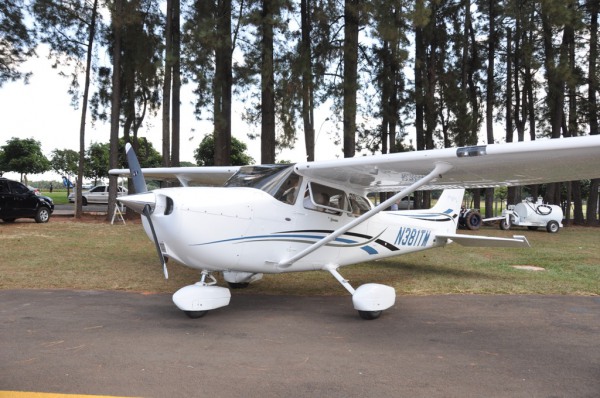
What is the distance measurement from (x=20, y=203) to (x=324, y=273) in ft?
44.8

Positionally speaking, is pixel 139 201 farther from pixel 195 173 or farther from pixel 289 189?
pixel 195 173

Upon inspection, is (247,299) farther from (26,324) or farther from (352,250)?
(26,324)

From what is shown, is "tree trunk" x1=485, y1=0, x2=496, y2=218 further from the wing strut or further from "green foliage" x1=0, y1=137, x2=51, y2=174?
"green foliage" x1=0, y1=137, x2=51, y2=174

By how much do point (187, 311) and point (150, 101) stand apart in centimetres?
2107

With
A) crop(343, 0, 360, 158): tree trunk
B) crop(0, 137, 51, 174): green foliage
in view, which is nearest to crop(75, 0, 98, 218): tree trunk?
crop(343, 0, 360, 158): tree trunk

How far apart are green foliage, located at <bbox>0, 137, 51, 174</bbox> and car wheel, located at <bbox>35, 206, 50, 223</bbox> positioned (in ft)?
116

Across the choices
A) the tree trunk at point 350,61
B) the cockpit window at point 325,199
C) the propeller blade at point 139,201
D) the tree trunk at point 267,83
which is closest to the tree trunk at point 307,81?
the tree trunk at point 267,83

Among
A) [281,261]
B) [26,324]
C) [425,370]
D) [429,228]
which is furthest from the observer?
Result: [429,228]

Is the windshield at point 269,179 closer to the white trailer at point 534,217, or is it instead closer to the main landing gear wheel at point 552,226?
the white trailer at point 534,217

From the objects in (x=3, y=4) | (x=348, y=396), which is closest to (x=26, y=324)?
(x=348, y=396)

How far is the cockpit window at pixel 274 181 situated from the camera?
5.83 metres

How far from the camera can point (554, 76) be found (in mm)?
19219

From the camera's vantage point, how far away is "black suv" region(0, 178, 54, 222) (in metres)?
16.2

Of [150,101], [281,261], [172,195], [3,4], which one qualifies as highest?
[3,4]
